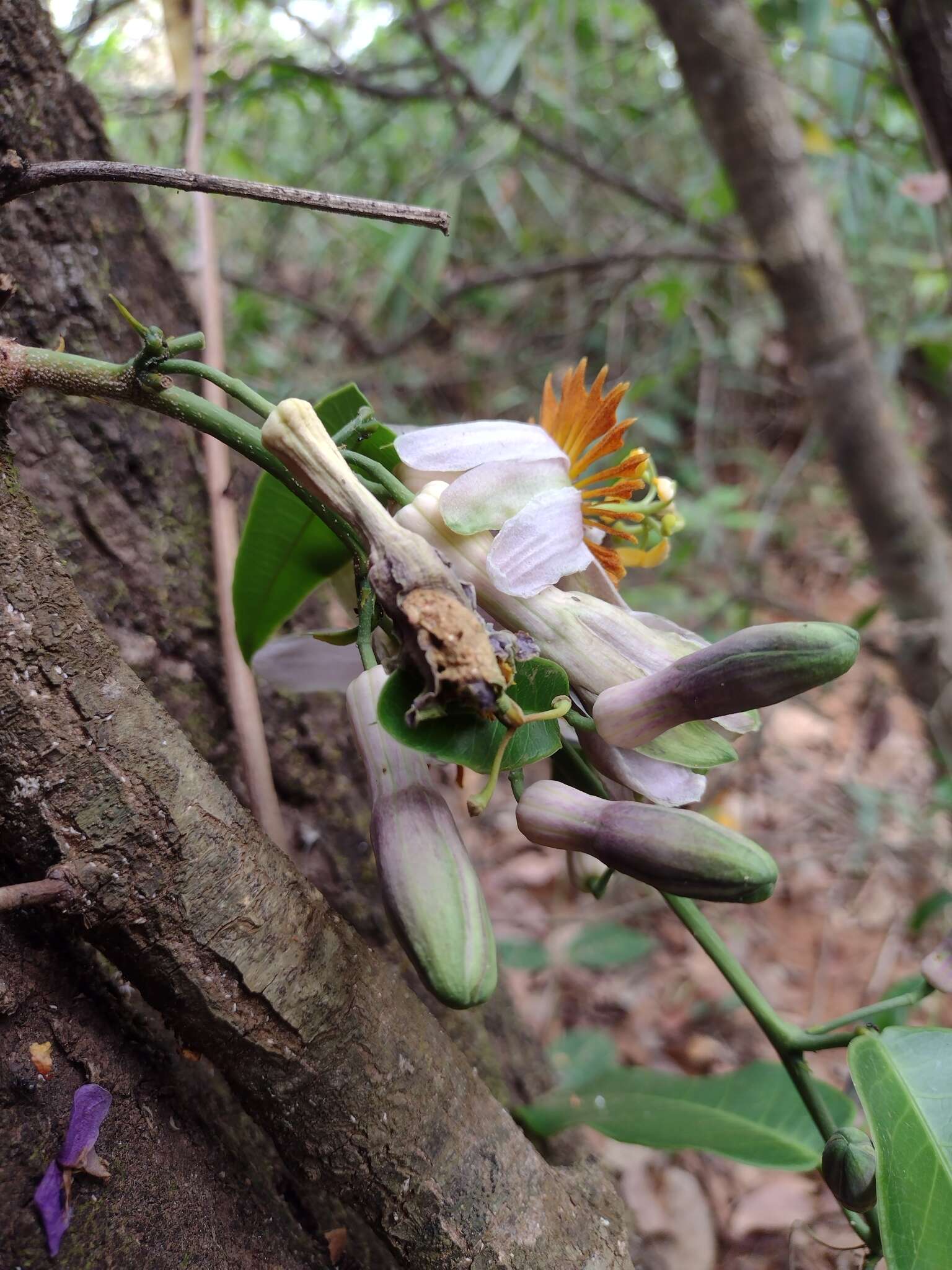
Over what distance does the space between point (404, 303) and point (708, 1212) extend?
2107mm

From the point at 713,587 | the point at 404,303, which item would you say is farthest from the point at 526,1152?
the point at 713,587

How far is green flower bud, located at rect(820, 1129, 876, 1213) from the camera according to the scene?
0.54 metres

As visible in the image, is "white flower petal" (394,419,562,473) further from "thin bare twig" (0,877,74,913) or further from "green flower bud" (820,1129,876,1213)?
"green flower bud" (820,1129,876,1213)

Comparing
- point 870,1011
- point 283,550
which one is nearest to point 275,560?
point 283,550

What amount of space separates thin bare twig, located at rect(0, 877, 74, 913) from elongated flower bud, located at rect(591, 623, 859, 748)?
30cm

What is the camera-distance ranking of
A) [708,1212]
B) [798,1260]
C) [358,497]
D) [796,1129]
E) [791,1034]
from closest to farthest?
1. [358,497]
2. [791,1034]
3. [796,1129]
4. [798,1260]
5. [708,1212]

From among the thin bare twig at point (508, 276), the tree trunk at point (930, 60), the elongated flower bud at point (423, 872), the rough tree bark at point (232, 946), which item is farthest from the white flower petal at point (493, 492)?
the thin bare twig at point (508, 276)

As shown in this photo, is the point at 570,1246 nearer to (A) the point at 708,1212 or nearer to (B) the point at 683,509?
(A) the point at 708,1212

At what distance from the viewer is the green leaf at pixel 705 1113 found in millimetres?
720

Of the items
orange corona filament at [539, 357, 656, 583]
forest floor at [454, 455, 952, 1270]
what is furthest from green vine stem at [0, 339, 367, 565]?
forest floor at [454, 455, 952, 1270]

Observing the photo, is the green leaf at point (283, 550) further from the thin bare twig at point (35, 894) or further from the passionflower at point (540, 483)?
the thin bare twig at point (35, 894)

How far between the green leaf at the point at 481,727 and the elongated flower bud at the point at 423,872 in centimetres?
5

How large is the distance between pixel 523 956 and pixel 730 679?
101 cm

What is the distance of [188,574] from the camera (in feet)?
2.72
